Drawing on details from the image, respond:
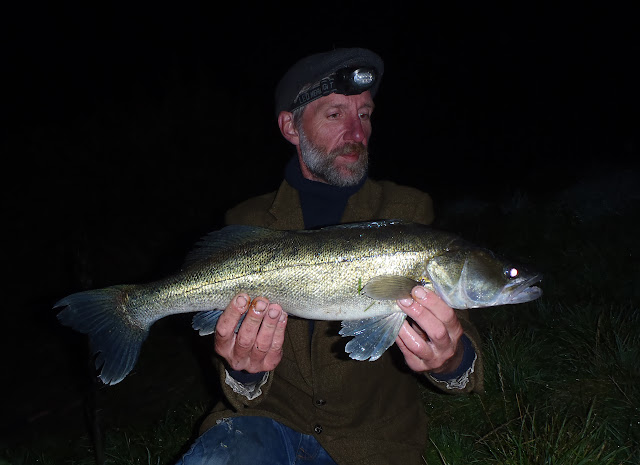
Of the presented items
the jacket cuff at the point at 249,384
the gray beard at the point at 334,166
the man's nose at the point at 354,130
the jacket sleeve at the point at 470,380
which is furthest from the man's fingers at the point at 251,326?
the man's nose at the point at 354,130

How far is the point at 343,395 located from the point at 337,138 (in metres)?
1.78

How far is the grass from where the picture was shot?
10.7ft

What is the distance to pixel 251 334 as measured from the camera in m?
2.56

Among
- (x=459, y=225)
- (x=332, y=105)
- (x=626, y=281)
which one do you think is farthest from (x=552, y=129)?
(x=332, y=105)

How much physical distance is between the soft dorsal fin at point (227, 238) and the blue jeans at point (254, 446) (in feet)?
3.62

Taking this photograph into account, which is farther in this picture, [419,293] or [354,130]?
[354,130]

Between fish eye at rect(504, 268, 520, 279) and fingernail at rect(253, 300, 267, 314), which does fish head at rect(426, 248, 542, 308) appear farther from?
fingernail at rect(253, 300, 267, 314)

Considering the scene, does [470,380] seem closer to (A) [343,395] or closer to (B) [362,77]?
(A) [343,395]

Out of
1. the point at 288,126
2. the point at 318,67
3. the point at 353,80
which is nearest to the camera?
the point at 353,80

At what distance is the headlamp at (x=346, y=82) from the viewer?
3373 mm

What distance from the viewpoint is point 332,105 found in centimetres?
344

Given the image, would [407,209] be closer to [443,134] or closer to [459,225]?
[459,225]

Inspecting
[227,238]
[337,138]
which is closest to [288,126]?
[337,138]

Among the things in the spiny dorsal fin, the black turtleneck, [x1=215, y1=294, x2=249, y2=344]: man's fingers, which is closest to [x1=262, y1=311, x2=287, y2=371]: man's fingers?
[x1=215, y1=294, x2=249, y2=344]: man's fingers
